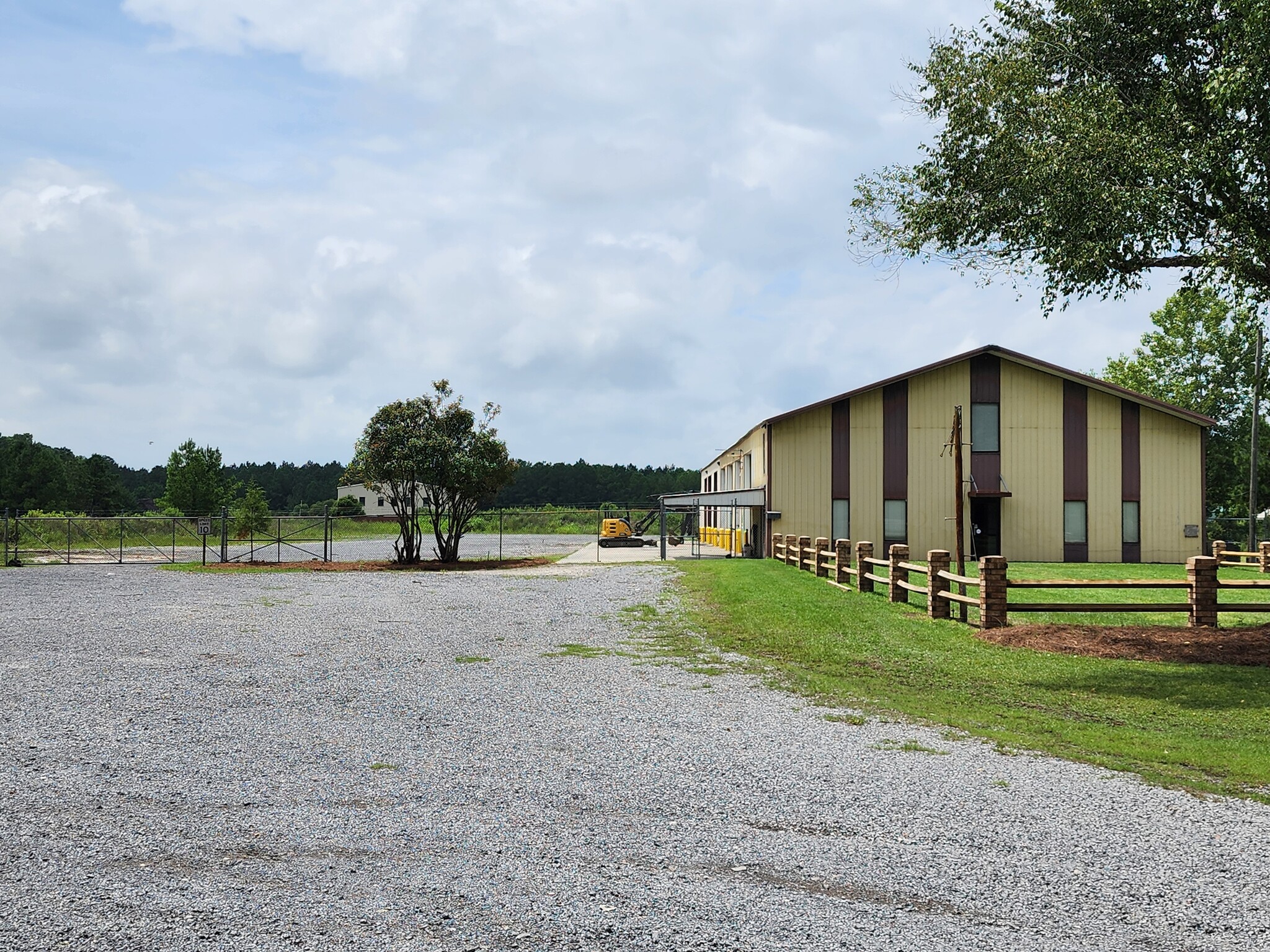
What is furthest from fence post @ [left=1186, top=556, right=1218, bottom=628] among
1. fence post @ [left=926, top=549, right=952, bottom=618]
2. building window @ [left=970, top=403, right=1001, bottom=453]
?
building window @ [left=970, top=403, right=1001, bottom=453]

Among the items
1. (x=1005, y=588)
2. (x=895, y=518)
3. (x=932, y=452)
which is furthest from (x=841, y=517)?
(x=1005, y=588)

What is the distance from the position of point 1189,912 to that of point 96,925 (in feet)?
16.0

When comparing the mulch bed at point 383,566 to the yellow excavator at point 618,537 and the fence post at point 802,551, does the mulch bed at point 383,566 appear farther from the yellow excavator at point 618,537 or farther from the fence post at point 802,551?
the yellow excavator at point 618,537

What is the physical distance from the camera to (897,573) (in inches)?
703

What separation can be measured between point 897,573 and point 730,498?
18726 millimetres

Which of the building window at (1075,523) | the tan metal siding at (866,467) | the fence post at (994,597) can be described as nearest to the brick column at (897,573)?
the fence post at (994,597)

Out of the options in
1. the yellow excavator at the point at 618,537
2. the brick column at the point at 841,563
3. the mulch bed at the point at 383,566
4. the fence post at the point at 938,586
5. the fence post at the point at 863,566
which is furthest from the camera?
the yellow excavator at the point at 618,537

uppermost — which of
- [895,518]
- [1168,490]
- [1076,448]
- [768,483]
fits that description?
[1076,448]

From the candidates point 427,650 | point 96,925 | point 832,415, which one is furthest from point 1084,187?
point 832,415

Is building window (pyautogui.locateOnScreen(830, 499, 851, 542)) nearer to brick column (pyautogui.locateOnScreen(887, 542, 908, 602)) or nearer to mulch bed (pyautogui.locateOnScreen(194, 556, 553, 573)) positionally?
mulch bed (pyautogui.locateOnScreen(194, 556, 553, 573))

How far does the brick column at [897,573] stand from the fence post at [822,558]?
222 inches

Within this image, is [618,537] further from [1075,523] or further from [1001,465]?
[1075,523]

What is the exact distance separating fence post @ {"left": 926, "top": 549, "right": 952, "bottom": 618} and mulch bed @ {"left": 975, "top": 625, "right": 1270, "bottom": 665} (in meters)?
1.65

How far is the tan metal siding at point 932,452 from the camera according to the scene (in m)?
33.8
